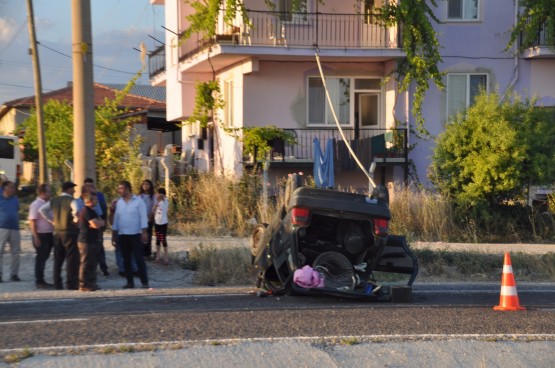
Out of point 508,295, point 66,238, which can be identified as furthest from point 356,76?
point 508,295

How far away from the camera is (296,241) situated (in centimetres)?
1079

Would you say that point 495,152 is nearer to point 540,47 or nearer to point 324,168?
point 324,168

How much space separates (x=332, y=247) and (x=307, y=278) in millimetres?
670

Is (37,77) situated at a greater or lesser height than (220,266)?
greater

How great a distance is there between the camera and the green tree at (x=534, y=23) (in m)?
22.5

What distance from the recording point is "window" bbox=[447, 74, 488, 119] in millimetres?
24312

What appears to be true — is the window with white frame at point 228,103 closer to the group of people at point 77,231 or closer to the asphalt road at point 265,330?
the group of people at point 77,231

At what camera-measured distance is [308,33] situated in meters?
23.4

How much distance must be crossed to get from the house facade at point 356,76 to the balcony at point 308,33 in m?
0.03

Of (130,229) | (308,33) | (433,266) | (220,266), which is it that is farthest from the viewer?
(308,33)

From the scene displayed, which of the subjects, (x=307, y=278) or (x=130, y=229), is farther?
(x=130, y=229)

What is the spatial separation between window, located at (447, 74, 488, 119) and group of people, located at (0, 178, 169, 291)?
13.9 m

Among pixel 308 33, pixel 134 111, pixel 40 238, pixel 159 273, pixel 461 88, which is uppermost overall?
pixel 308 33

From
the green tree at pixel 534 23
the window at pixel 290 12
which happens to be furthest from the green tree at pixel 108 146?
the green tree at pixel 534 23
